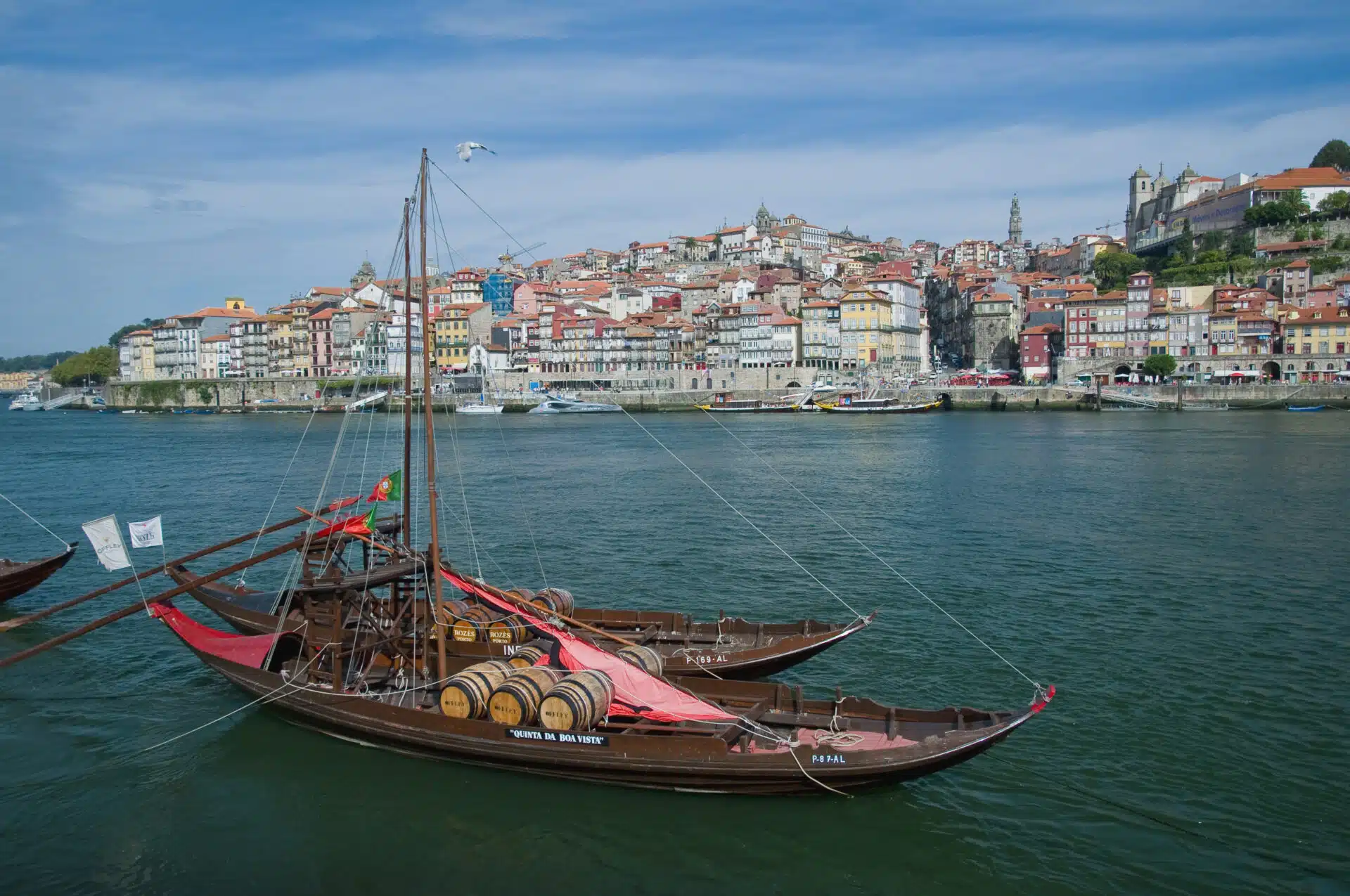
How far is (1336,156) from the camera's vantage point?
111500 millimetres

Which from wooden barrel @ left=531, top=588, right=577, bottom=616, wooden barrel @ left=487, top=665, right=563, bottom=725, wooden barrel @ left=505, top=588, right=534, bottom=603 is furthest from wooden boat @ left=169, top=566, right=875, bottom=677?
wooden barrel @ left=487, top=665, right=563, bottom=725

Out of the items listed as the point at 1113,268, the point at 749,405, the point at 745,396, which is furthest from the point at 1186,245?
the point at 749,405

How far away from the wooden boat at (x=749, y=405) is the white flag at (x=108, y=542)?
3048 inches

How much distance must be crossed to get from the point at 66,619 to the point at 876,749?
15.3 metres

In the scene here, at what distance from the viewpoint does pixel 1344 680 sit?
551 inches

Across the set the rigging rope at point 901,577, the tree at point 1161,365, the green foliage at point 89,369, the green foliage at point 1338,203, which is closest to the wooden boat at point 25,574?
the rigging rope at point 901,577

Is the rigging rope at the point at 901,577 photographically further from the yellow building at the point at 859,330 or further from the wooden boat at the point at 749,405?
the yellow building at the point at 859,330

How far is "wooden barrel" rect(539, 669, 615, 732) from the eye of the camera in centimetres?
1062

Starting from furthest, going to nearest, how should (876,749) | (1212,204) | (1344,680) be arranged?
(1212,204) < (1344,680) < (876,749)

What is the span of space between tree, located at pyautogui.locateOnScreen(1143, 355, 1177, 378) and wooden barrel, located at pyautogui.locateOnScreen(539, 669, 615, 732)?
8431cm

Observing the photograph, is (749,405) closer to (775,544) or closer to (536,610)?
(775,544)

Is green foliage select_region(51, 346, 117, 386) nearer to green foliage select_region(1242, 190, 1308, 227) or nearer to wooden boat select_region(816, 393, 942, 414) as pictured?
wooden boat select_region(816, 393, 942, 414)

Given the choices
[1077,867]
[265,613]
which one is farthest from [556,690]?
[265,613]

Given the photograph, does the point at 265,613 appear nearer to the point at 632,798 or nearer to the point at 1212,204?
the point at 632,798
